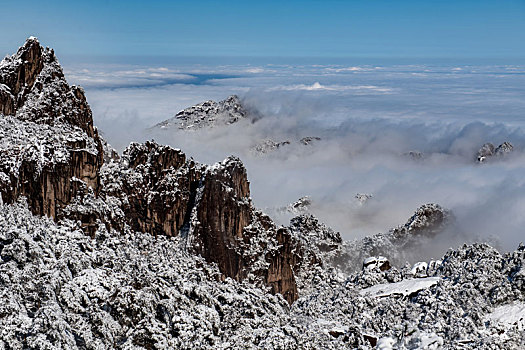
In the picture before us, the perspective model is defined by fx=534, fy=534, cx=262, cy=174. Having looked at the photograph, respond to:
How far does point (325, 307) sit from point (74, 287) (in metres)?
44.3

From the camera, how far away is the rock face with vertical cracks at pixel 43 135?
84.3 meters

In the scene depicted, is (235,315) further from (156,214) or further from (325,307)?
(156,214)

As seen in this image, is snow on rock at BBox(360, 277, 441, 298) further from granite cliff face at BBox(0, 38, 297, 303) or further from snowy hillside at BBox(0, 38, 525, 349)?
granite cliff face at BBox(0, 38, 297, 303)

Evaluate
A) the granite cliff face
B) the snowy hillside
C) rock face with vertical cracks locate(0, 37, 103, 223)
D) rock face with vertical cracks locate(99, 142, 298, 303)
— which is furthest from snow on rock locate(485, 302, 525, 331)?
rock face with vertical cracks locate(0, 37, 103, 223)

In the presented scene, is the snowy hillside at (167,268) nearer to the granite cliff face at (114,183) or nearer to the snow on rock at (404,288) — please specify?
the granite cliff face at (114,183)

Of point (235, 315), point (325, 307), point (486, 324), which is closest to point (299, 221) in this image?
point (325, 307)

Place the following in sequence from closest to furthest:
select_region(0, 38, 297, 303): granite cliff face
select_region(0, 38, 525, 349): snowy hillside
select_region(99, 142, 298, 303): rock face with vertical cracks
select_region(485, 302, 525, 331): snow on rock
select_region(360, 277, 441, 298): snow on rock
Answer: select_region(0, 38, 525, 349): snowy hillside < select_region(485, 302, 525, 331): snow on rock < select_region(360, 277, 441, 298): snow on rock < select_region(0, 38, 297, 303): granite cliff face < select_region(99, 142, 298, 303): rock face with vertical cracks

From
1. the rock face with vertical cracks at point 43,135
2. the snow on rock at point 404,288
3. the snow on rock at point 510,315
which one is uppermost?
the rock face with vertical cracks at point 43,135

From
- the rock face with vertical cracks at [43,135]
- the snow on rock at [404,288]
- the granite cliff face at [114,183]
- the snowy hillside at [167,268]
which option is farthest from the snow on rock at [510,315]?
the rock face with vertical cracks at [43,135]

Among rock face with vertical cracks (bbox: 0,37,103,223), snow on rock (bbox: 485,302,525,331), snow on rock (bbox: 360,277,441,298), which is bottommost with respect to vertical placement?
snow on rock (bbox: 360,277,441,298)

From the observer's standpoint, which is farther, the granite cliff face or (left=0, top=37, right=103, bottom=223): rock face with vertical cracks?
the granite cliff face

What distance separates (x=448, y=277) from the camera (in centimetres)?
7994

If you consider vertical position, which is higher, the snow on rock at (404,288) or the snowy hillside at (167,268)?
the snowy hillside at (167,268)

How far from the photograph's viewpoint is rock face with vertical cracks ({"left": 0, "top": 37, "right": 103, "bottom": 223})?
84.3m
